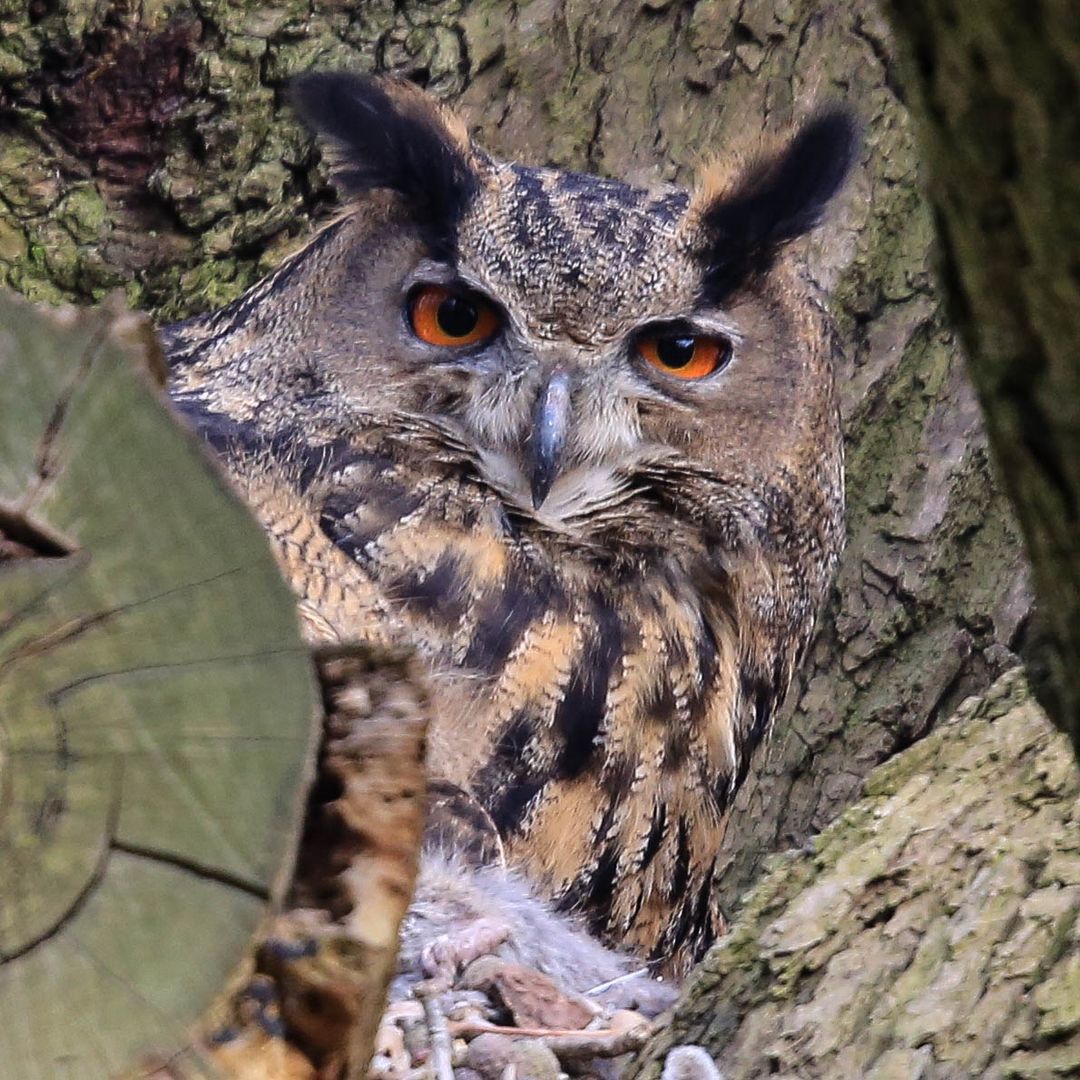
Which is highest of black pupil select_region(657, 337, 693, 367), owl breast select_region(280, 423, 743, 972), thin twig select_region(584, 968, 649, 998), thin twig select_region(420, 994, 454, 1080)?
black pupil select_region(657, 337, 693, 367)

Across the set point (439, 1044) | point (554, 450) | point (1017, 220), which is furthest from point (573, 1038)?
point (1017, 220)

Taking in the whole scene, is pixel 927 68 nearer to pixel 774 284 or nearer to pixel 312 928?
pixel 312 928

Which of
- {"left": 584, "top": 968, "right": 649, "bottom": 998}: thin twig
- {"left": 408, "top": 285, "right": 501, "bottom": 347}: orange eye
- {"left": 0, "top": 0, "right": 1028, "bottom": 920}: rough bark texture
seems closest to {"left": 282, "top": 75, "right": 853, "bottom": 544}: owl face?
{"left": 408, "top": 285, "right": 501, "bottom": 347}: orange eye

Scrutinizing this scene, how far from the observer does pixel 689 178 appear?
2600 millimetres

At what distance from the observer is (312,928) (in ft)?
3.16

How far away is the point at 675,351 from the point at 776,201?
0.30 m

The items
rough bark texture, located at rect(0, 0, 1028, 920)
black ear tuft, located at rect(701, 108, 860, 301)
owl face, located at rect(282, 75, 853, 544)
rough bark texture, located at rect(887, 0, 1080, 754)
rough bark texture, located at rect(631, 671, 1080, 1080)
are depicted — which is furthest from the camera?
rough bark texture, located at rect(0, 0, 1028, 920)

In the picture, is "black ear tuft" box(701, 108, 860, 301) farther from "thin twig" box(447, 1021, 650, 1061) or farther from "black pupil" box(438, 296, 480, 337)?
"thin twig" box(447, 1021, 650, 1061)

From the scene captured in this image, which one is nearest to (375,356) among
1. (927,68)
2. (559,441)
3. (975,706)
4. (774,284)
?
(559,441)

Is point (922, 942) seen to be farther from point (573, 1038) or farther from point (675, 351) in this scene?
point (675, 351)

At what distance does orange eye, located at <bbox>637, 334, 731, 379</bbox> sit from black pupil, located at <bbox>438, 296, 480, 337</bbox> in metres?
0.24

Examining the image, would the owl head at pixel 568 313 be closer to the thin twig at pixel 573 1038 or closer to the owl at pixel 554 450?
the owl at pixel 554 450

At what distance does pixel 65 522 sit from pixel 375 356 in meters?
1.18

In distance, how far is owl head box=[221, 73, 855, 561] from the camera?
2.04 meters
